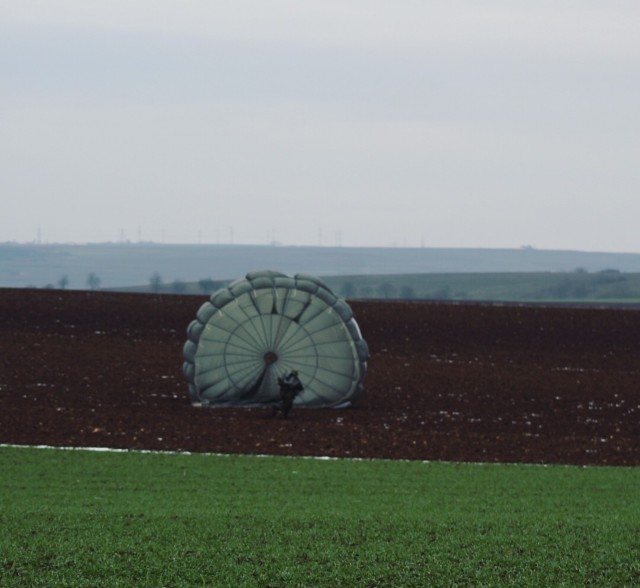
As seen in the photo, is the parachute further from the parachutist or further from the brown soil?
the parachutist

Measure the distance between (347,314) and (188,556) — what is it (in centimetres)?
1826

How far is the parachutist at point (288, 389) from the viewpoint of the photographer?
30.7 metres

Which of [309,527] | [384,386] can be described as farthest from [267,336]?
[309,527]

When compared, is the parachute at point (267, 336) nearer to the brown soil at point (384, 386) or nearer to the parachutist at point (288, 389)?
the brown soil at point (384, 386)

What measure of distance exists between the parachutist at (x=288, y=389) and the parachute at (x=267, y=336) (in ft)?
3.56

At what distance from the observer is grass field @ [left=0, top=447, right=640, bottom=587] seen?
42.9 ft

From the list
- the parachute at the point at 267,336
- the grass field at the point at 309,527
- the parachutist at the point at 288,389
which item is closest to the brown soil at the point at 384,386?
the parachutist at the point at 288,389

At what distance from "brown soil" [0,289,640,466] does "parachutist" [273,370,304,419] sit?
517 mm

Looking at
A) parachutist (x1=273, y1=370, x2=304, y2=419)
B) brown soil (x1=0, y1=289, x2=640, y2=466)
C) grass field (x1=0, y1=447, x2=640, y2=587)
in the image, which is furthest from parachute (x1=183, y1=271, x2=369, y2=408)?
grass field (x1=0, y1=447, x2=640, y2=587)

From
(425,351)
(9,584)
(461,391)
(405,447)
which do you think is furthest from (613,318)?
(9,584)

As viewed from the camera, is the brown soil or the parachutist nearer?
the brown soil

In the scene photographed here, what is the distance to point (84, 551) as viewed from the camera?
45.2ft

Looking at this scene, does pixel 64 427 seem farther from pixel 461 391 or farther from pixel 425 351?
pixel 425 351

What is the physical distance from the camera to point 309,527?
50.4 feet
